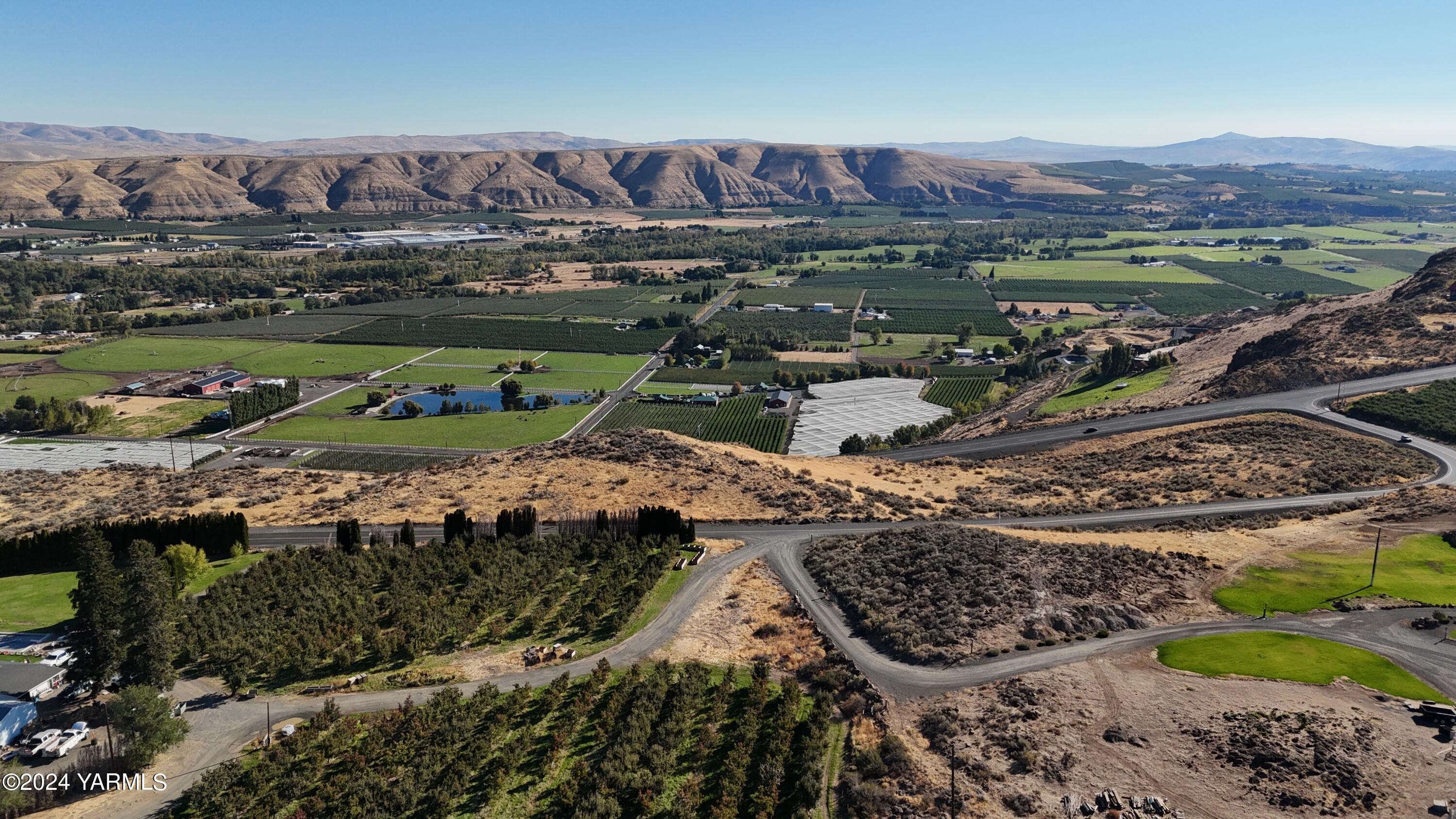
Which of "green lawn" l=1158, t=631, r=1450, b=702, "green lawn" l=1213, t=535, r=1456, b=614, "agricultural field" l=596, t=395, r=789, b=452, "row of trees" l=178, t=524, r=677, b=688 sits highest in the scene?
"green lawn" l=1213, t=535, r=1456, b=614

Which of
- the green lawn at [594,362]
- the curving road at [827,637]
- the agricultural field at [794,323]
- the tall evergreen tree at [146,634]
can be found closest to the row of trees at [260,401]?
the green lawn at [594,362]

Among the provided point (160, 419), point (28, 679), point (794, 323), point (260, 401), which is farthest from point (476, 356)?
point (28, 679)

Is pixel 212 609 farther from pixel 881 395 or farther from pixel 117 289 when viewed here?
pixel 117 289

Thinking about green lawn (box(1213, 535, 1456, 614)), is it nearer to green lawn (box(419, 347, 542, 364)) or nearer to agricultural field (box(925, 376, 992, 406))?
agricultural field (box(925, 376, 992, 406))

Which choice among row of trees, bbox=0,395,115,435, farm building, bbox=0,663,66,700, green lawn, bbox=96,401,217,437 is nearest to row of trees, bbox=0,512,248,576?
farm building, bbox=0,663,66,700

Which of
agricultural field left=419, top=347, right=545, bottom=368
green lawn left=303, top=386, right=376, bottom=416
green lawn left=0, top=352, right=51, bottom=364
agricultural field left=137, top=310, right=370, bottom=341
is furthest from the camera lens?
agricultural field left=137, top=310, right=370, bottom=341

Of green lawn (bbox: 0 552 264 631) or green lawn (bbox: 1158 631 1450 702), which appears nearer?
green lawn (bbox: 1158 631 1450 702)
